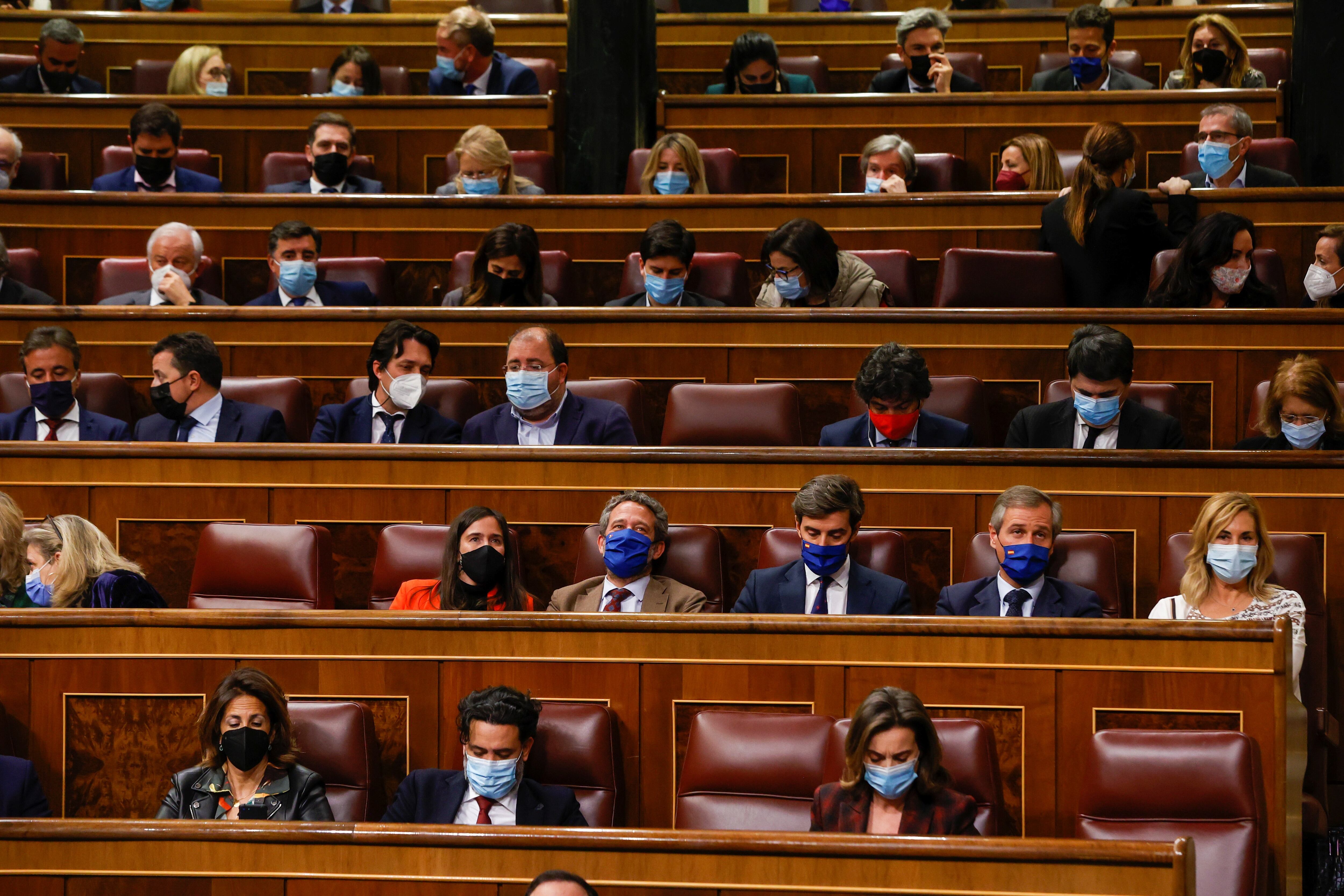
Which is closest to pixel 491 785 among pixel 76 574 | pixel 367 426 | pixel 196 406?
pixel 76 574

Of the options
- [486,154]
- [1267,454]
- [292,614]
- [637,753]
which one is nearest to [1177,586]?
[1267,454]

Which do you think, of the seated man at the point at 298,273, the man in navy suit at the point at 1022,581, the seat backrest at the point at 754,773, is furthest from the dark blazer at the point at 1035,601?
the seated man at the point at 298,273

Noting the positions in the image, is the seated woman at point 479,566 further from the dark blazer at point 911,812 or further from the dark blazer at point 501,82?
the dark blazer at point 501,82

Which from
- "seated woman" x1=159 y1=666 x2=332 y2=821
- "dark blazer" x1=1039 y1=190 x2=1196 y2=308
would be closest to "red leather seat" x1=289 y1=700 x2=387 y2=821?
"seated woman" x1=159 y1=666 x2=332 y2=821

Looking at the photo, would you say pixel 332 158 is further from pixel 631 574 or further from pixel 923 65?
pixel 631 574

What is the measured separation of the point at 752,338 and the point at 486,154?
991mm

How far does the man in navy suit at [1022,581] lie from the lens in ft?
8.46

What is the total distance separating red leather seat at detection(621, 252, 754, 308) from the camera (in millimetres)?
3686

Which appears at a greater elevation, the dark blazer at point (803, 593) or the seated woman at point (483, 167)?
the seated woman at point (483, 167)

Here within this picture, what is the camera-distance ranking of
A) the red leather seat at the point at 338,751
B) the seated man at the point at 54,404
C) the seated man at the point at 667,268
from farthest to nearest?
the seated man at the point at 667,268, the seated man at the point at 54,404, the red leather seat at the point at 338,751

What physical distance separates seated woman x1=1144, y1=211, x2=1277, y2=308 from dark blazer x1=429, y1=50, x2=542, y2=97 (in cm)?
197

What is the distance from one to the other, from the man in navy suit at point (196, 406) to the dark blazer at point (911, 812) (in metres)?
1.51

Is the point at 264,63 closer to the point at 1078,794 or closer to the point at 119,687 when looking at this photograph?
the point at 119,687

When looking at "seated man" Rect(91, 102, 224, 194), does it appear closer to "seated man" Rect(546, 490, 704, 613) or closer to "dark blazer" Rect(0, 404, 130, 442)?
"dark blazer" Rect(0, 404, 130, 442)
